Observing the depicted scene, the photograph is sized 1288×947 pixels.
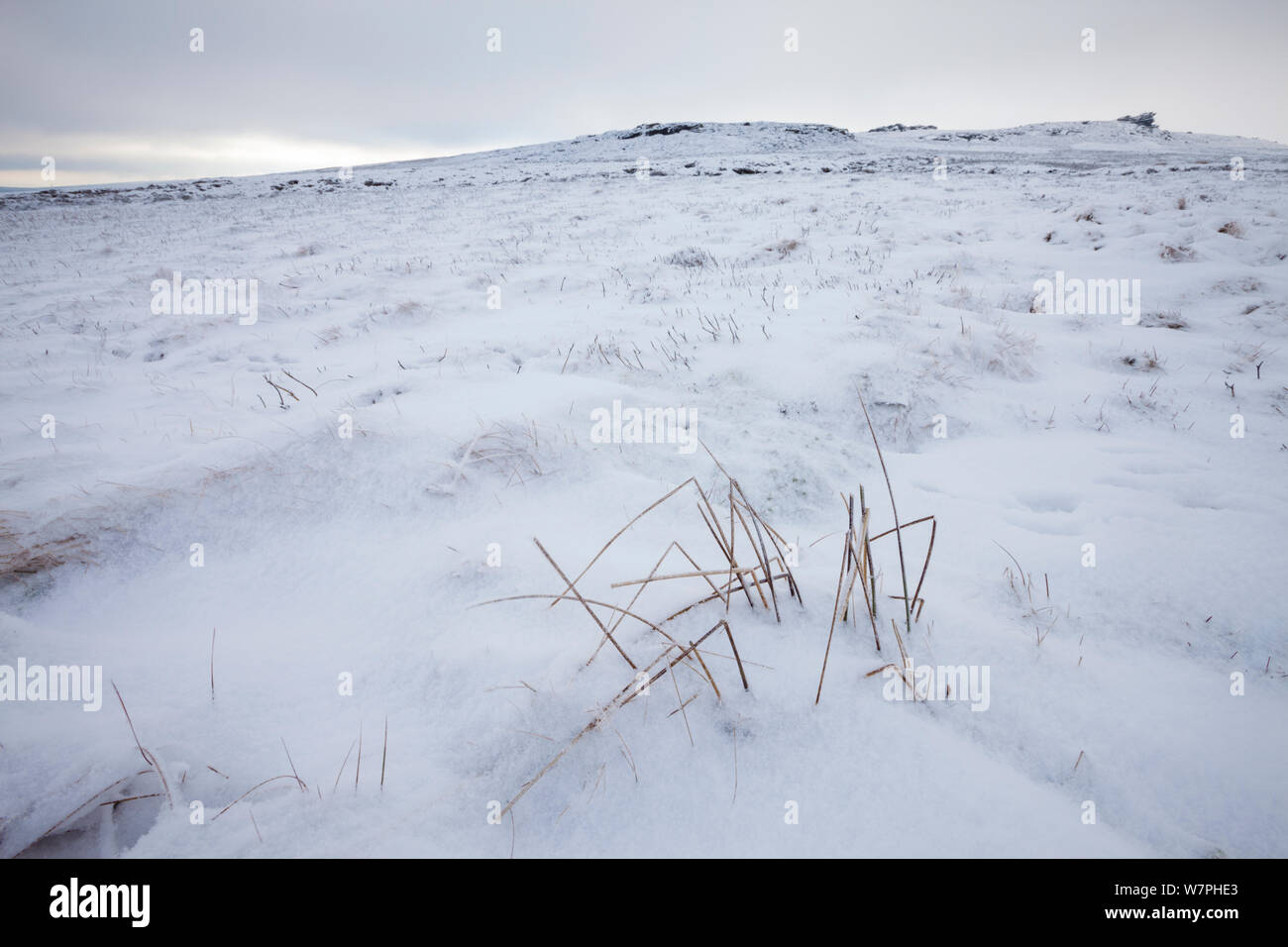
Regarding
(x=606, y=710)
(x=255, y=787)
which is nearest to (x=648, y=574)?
(x=606, y=710)

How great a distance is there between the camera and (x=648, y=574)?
1.78 m

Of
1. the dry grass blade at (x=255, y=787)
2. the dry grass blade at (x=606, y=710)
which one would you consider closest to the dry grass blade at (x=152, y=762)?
the dry grass blade at (x=255, y=787)

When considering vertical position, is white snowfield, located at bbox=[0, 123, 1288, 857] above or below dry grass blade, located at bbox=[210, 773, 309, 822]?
above

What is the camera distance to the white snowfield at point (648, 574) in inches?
44.8

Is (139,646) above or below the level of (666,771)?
above

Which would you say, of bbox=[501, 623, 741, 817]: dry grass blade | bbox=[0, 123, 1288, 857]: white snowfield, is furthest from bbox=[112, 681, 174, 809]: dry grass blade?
bbox=[501, 623, 741, 817]: dry grass blade

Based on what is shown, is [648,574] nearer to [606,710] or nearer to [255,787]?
[606,710]

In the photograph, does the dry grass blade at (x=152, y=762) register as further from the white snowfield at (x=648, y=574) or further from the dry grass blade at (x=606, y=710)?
the dry grass blade at (x=606, y=710)

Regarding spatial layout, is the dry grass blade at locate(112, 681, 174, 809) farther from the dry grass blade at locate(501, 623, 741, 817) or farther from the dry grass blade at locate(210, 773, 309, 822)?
the dry grass blade at locate(501, 623, 741, 817)

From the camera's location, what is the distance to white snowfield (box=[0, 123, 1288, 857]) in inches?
44.8
